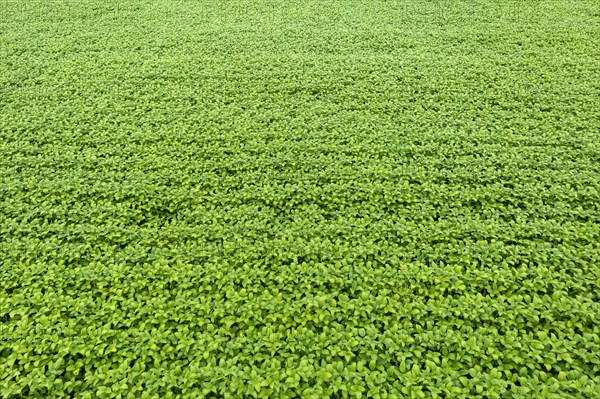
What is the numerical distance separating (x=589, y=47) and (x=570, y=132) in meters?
2.16

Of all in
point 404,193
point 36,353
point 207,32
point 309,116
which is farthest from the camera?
point 207,32

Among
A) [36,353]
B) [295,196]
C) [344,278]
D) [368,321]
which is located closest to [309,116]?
[295,196]

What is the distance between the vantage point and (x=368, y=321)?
2375mm

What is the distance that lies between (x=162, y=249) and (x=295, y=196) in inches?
41.6

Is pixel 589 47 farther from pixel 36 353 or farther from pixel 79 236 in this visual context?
pixel 36 353

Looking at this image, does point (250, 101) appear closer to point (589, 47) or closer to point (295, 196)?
point (295, 196)

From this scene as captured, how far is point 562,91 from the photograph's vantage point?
4223mm

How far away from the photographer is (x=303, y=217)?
3057 mm

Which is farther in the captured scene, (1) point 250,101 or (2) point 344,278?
(1) point 250,101

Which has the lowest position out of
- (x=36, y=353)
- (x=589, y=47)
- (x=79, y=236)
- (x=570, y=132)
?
(x=36, y=353)

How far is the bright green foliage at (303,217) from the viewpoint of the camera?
7.22 feet

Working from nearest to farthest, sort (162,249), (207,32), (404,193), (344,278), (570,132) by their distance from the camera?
(344,278) < (162,249) < (404,193) < (570,132) < (207,32)

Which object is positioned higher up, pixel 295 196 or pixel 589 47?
pixel 589 47

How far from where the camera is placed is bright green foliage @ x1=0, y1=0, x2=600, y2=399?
7.22 feet
